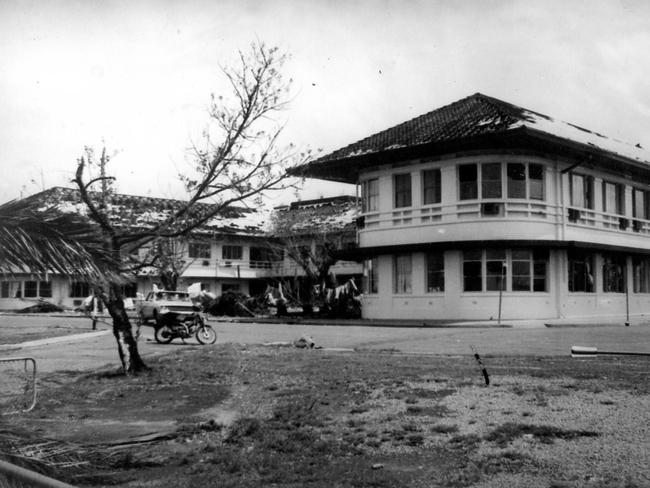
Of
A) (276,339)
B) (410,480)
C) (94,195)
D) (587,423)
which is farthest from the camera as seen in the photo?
(276,339)

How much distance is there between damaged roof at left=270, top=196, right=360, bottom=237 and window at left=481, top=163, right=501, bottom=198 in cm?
1703

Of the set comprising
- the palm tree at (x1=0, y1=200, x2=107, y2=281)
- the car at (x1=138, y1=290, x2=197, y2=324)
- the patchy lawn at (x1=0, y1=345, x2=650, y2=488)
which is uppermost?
the palm tree at (x1=0, y1=200, x2=107, y2=281)

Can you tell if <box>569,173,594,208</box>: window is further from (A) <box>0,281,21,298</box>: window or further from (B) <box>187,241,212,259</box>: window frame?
(B) <box>187,241,212,259</box>: window frame

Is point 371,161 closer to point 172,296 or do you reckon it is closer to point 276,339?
point 172,296

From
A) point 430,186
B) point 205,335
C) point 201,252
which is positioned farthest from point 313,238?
point 205,335

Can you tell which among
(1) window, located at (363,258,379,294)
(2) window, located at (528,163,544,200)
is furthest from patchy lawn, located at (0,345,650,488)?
(1) window, located at (363,258,379,294)

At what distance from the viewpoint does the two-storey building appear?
1128 inches

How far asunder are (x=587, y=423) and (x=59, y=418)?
19.1 feet

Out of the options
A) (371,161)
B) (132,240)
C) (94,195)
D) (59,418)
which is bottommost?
(59,418)

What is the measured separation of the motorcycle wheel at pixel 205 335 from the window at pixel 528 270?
13.7 metres

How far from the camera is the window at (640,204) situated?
115 feet

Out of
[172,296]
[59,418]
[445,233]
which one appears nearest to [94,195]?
[59,418]

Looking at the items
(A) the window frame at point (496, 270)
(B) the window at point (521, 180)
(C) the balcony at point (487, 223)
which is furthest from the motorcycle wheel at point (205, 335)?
(B) the window at point (521, 180)

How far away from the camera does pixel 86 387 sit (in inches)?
432
